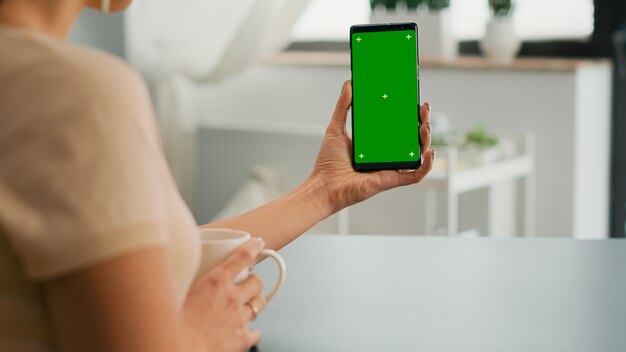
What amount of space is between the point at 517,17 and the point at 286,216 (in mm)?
2281

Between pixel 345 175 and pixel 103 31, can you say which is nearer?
pixel 345 175

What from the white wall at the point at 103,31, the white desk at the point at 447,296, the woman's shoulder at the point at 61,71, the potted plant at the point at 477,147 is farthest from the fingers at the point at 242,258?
the white wall at the point at 103,31

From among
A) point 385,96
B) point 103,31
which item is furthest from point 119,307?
A: point 103,31

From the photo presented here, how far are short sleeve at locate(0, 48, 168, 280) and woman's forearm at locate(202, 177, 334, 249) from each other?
0.48 metres

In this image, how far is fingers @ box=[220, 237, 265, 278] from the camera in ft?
2.49

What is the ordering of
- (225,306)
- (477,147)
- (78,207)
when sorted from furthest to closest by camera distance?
(477,147) → (225,306) → (78,207)

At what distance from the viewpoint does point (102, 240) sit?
548 mm

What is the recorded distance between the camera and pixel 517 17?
3.19m

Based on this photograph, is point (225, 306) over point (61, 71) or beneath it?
beneath

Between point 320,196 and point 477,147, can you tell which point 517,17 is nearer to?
point 477,147

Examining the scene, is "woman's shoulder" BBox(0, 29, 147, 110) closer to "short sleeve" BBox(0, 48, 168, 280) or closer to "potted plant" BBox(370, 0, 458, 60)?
"short sleeve" BBox(0, 48, 168, 280)

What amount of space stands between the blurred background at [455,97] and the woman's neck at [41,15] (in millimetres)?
2169

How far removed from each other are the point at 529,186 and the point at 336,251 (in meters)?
1.92

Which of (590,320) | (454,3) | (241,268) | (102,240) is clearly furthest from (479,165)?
(102,240)
